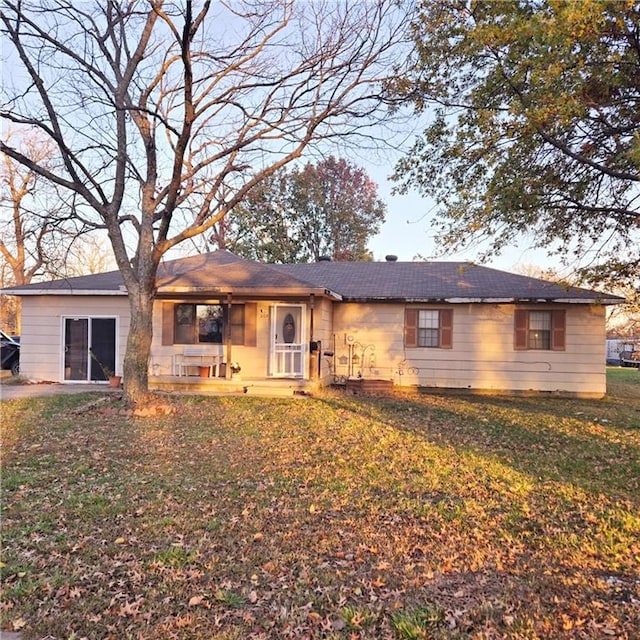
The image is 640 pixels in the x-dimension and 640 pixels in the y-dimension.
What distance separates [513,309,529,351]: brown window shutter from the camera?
13.7 m

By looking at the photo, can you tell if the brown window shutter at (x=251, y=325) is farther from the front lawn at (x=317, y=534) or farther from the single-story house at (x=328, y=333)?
the front lawn at (x=317, y=534)

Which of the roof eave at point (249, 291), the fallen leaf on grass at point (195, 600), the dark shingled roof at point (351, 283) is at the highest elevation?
the dark shingled roof at point (351, 283)

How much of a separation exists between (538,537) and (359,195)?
2940 cm

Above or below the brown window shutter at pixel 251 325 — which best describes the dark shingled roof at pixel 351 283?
above

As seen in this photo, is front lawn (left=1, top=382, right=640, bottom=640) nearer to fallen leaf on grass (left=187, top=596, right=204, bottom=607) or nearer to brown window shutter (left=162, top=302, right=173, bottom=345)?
fallen leaf on grass (left=187, top=596, right=204, bottom=607)

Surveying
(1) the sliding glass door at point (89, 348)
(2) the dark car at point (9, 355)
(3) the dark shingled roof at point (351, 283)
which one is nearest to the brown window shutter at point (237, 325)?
(3) the dark shingled roof at point (351, 283)

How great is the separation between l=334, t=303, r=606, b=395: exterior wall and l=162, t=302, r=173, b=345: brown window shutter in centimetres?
464

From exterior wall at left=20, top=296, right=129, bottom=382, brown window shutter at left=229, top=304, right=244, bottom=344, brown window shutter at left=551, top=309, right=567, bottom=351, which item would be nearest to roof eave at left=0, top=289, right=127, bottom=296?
exterior wall at left=20, top=296, right=129, bottom=382

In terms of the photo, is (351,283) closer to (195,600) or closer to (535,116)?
(535,116)

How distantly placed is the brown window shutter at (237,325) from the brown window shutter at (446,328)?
557cm

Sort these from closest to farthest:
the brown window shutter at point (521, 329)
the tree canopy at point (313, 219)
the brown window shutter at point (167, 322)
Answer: the brown window shutter at point (167, 322), the brown window shutter at point (521, 329), the tree canopy at point (313, 219)

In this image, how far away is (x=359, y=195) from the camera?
3177 centimetres

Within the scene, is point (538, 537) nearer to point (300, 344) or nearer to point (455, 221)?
point (455, 221)

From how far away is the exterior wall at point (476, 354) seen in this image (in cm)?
1338
